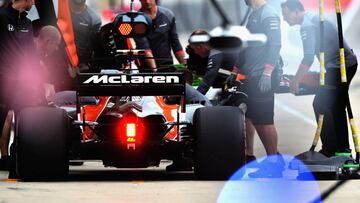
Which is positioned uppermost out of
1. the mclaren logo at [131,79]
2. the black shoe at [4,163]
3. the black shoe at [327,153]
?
the mclaren logo at [131,79]

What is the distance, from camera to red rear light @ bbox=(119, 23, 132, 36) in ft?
45.7

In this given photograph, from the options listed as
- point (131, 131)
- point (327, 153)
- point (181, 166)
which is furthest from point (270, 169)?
point (131, 131)

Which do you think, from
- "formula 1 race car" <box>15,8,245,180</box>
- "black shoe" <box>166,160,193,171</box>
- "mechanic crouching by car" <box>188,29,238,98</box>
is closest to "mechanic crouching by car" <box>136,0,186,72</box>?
"mechanic crouching by car" <box>188,29,238,98</box>

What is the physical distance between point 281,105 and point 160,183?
19.3m

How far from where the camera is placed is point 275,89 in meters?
14.9

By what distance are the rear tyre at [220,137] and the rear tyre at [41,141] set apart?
1.21 meters

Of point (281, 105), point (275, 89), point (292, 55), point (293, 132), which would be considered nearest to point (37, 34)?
point (275, 89)

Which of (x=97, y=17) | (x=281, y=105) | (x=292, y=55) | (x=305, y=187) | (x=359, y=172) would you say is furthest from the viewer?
(x=292, y=55)

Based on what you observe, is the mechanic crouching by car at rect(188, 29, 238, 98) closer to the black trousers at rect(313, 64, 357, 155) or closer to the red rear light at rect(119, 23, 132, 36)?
the red rear light at rect(119, 23, 132, 36)

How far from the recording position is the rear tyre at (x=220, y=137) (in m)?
13.0

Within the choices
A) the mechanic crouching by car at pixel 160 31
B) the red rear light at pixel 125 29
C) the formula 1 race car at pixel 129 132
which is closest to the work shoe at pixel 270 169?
the formula 1 race car at pixel 129 132

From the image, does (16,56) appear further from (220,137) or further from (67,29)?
(220,137)

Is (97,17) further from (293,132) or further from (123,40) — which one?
(293,132)

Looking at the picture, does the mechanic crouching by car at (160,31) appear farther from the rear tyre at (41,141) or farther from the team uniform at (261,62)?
the rear tyre at (41,141)
